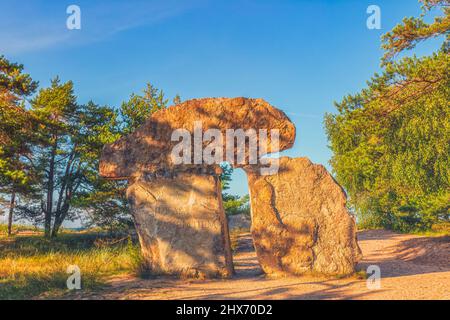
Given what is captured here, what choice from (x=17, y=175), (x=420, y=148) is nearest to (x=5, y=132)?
(x=17, y=175)

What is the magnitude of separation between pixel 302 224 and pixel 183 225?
2.58 metres

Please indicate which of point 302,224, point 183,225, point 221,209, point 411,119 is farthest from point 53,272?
point 411,119

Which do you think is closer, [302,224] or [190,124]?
[302,224]

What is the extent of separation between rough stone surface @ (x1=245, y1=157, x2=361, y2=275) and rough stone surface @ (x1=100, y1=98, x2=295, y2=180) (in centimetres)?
91

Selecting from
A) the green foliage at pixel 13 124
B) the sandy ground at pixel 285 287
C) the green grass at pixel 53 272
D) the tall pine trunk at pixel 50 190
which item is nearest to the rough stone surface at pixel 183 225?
the sandy ground at pixel 285 287

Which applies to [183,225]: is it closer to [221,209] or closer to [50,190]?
[221,209]

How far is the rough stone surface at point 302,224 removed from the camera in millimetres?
8359

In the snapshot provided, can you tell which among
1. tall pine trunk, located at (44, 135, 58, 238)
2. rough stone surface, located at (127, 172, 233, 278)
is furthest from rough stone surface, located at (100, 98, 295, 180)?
tall pine trunk, located at (44, 135, 58, 238)

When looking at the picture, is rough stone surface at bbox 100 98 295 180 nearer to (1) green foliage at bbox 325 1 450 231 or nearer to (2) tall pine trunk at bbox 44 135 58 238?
(1) green foliage at bbox 325 1 450 231

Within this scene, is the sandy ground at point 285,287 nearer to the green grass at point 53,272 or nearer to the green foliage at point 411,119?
the green grass at point 53,272

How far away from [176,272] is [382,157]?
10.5 metres

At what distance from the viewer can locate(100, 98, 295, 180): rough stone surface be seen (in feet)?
28.3

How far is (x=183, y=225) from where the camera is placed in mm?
8398
